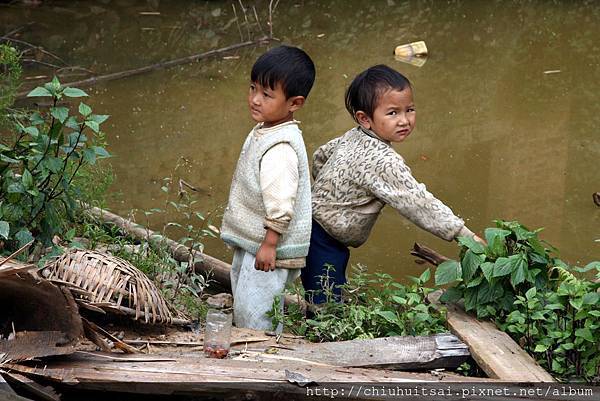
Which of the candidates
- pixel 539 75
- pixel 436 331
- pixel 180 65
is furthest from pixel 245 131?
pixel 436 331

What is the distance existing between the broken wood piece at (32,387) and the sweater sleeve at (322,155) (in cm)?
159

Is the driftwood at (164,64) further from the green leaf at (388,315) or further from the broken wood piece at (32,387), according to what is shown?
the broken wood piece at (32,387)

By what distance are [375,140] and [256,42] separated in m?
4.53

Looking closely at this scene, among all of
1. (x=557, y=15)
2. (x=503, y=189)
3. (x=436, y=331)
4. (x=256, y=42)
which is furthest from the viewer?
(x=557, y=15)

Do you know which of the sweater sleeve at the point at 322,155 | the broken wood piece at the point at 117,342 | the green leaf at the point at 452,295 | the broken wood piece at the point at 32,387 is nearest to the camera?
the broken wood piece at the point at 32,387

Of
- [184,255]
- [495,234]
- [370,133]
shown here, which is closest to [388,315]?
[495,234]

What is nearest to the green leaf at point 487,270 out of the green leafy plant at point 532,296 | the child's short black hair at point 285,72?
the green leafy plant at point 532,296

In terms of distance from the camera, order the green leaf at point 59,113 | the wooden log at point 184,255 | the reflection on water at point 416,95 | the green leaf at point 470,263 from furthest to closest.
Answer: the reflection on water at point 416,95 < the wooden log at point 184,255 < the green leaf at point 470,263 < the green leaf at point 59,113

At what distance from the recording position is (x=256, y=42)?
8.34 metres

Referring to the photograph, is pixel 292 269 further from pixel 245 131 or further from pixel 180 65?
pixel 180 65

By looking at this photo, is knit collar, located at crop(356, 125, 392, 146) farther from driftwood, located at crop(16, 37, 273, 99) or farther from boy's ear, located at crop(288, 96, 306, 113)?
driftwood, located at crop(16, 37, 273, 99)

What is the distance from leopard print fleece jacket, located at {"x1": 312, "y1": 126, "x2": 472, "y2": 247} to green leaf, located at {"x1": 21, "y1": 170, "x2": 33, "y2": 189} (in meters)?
Answer: 1.10

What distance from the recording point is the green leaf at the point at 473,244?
11.7 feet

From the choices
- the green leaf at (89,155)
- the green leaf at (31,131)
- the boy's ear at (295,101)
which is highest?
the boy's ear at (295,101)
